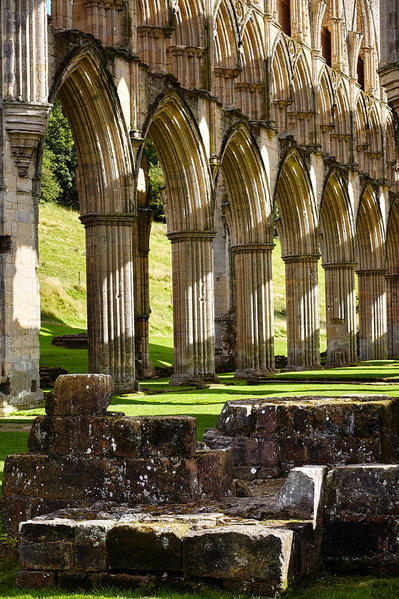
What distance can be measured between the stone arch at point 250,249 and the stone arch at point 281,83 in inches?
107

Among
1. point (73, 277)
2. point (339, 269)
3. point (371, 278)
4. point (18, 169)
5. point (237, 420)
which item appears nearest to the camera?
point (237, 420)

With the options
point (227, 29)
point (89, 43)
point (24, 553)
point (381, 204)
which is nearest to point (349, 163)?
point (381, 204)

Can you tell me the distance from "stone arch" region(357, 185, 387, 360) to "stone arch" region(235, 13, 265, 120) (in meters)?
12.2

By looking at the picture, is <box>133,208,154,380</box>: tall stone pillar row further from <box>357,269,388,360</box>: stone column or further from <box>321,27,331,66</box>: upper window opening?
<box>357,269,388,360</box>: stone column

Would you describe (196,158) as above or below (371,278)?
above

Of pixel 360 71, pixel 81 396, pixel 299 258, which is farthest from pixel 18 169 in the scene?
pixel 360 71

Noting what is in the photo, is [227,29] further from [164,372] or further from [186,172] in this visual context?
[164,372]

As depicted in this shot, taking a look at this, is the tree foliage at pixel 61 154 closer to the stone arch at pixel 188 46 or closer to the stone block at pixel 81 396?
the stone arch at pixel 188 46

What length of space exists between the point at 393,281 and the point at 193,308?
2057cm

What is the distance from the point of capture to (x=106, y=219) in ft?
62.7

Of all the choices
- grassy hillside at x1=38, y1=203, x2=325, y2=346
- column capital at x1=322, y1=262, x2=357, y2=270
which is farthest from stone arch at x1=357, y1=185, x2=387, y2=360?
grassy hillside at x1=38, y1=203, x2=325, y2=346

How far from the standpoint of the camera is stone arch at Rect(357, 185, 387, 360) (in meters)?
37.9

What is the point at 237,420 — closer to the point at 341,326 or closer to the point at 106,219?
the point at 106,219

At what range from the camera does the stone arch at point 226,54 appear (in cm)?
2472
